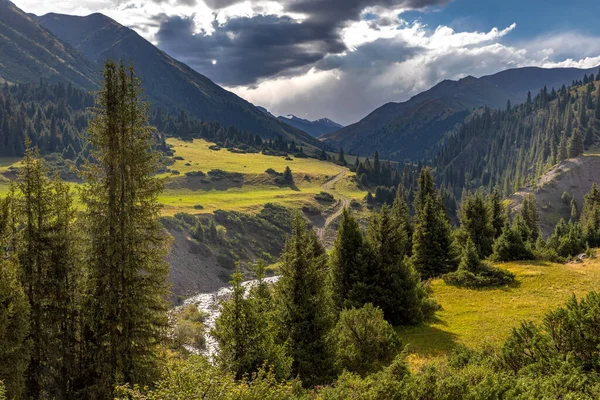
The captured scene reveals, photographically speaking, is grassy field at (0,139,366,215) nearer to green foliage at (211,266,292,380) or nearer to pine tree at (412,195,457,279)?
pine tree at (412,195,457,279)

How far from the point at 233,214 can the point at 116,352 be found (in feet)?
299

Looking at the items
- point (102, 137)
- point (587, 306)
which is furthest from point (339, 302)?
point (102, 137)

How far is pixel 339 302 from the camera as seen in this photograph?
113 ft

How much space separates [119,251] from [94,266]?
1.53 metres

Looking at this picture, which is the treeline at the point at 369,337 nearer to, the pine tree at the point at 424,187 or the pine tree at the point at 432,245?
the pine tree at the point at 432,245

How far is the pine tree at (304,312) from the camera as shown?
22.2 m

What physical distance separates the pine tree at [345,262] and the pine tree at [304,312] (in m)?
10.5

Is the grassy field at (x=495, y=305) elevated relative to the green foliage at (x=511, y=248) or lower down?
lower down

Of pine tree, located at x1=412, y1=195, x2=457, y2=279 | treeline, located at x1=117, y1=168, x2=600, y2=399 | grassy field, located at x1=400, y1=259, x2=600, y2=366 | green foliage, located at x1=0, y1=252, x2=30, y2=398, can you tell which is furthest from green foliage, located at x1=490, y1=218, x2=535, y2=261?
green foliage, located at x1=0, y1=252, x2=30, y2=398

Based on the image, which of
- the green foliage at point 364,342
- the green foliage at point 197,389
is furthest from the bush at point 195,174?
the green foliage at point 197,389

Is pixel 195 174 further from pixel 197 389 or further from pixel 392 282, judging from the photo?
pixel 197 389

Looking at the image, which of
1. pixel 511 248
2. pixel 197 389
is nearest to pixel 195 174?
pixel 511 248

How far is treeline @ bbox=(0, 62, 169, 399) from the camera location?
20531 mm

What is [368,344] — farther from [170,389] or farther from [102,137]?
[102,137]
